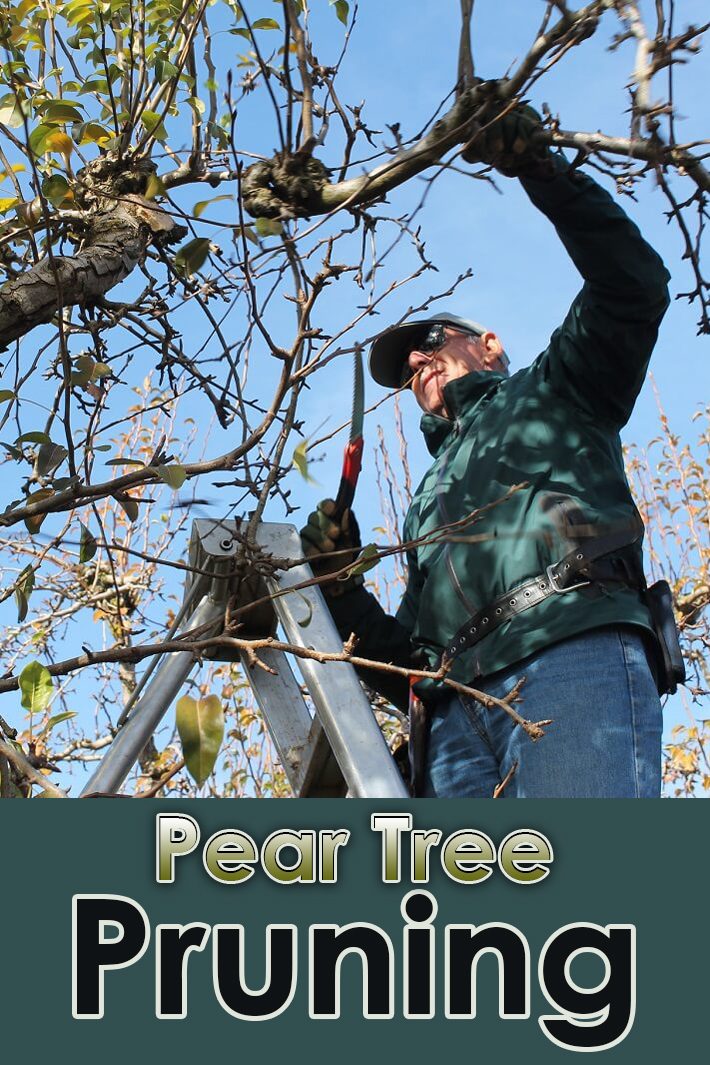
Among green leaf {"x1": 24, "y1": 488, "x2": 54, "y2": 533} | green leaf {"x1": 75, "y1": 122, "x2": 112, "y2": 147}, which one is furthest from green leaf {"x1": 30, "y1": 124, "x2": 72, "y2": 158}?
green leaf {"x1": 24, "y1": 488, "x2": 54, "y2": 533}

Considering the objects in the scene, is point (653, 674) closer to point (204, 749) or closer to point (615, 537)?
point (615, 537)

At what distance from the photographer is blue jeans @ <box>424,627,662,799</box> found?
2197 mm

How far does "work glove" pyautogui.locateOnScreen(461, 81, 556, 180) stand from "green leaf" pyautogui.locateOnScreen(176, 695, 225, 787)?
107 cm

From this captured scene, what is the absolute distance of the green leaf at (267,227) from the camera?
6.66 ft

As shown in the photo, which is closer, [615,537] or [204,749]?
[204,749]

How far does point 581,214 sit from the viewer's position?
2377mm

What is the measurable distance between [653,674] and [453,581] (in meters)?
0.47

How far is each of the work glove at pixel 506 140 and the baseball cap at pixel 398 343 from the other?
82cm

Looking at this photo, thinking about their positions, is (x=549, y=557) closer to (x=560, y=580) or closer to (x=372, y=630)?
(x=560, y=580)

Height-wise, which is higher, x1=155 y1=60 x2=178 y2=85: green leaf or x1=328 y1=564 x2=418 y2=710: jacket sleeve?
x1=155 y1=60 x2=178 y2=85: green leaf

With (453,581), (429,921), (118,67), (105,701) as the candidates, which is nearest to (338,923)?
(429,921)

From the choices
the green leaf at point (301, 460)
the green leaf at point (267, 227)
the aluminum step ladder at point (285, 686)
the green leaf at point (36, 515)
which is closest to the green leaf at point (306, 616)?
the aluminum step ladder at point (285, 686)

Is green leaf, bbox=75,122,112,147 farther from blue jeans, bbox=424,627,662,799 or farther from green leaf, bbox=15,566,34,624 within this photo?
blue jeans, bbox=424,627,662,799

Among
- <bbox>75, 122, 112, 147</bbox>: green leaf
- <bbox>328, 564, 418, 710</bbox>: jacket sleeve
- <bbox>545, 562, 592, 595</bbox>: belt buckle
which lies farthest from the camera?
<bbox>328, 564, 418, 710</bbox>: jacket sleeve
